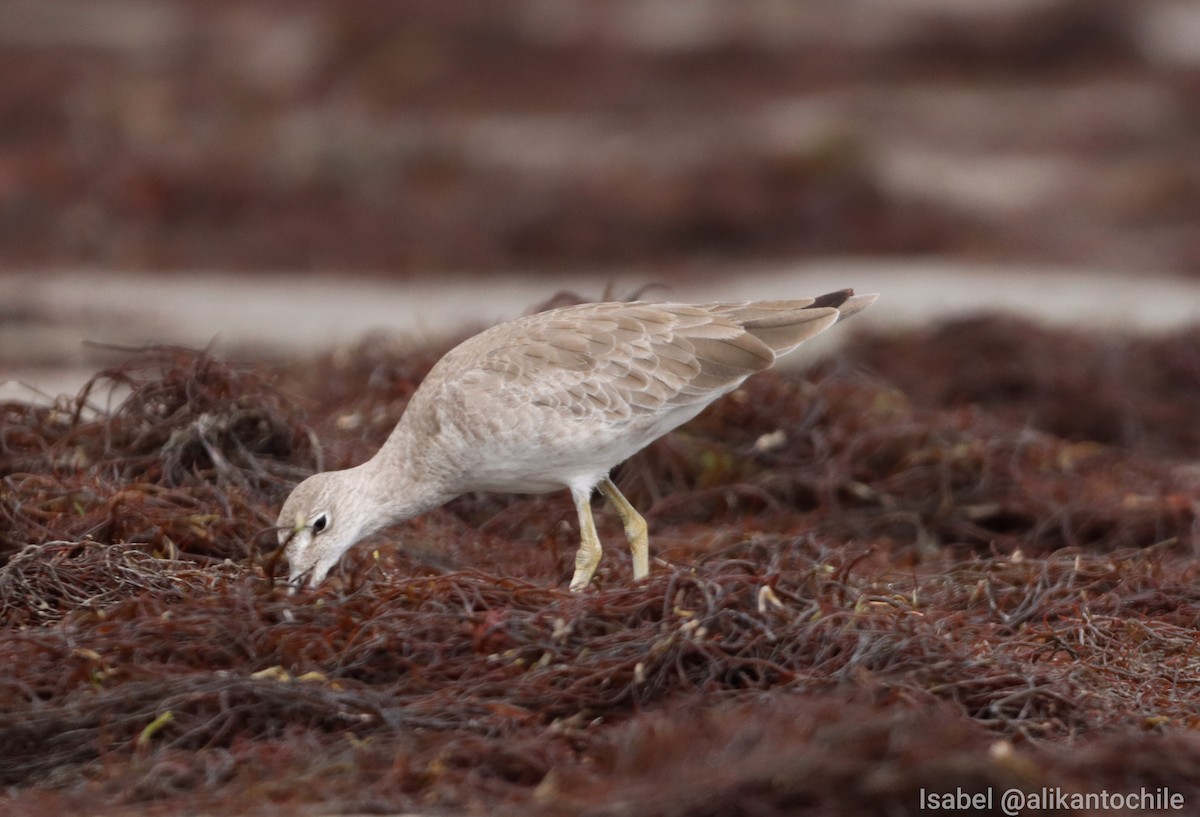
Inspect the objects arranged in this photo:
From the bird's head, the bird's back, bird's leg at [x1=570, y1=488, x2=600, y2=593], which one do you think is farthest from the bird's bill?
bird's leg at [x1=570, y1=488, x2=600, y2=593]

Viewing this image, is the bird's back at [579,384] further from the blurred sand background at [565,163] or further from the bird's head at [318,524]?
the blurred sand background at [565,163]

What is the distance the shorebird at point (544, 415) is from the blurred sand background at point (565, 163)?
4.12m

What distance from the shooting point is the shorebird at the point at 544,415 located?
550 centimetres

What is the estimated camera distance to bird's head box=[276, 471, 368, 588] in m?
5.39

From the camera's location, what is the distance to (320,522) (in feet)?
17.8

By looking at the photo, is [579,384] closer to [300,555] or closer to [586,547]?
[586,547]

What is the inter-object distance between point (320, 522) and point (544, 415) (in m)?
0.85

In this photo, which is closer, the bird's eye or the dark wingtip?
the bird's eye

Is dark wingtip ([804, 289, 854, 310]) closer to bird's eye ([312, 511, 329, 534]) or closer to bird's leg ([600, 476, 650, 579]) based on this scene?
bird's leg ([600, 476, 650, 579])

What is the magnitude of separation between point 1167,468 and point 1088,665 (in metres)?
3.85

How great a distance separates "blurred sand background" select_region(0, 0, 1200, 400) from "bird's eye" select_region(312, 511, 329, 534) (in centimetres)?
456

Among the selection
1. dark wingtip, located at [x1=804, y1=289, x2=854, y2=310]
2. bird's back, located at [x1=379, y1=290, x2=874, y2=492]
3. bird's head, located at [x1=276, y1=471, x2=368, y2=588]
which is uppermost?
dark wingtip, located at [x1=804, y1=289, x2=854, y2=310]

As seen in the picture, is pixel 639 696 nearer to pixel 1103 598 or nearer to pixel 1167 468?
pixel 1103 598

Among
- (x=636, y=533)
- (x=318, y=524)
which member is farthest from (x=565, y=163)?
(x=318, y=524)
